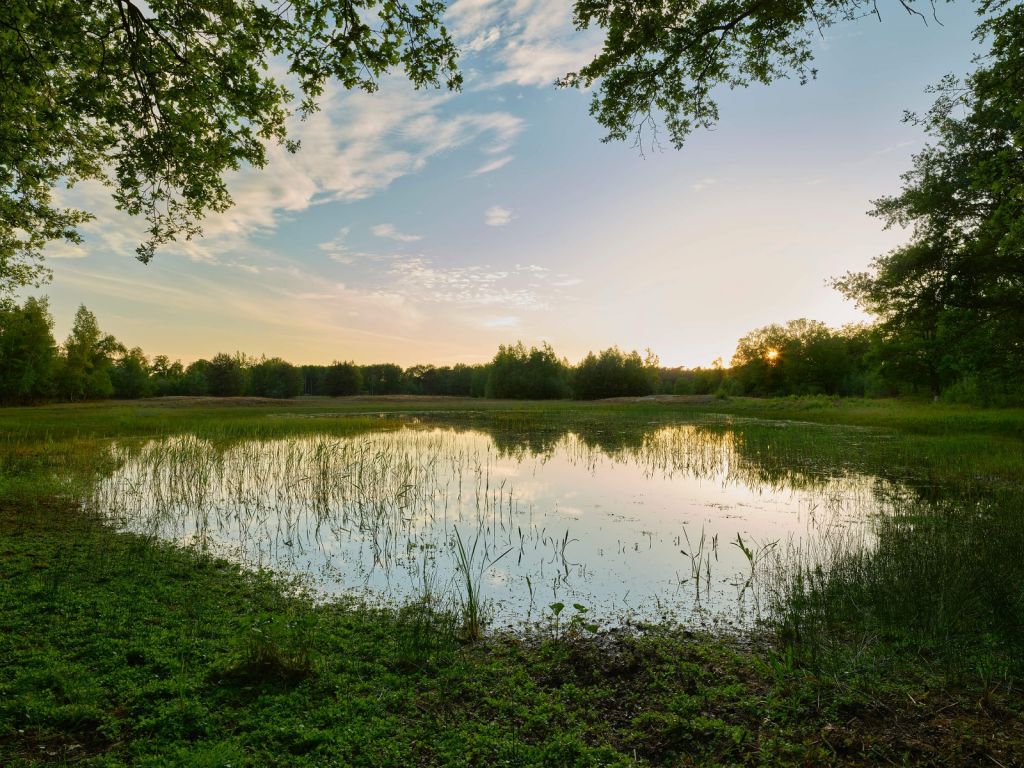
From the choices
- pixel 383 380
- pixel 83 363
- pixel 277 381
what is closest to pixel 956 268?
pixel 83 363

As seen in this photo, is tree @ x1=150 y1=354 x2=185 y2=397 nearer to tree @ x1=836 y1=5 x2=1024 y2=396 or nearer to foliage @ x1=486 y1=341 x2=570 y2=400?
foliage @ x1=486 y1=341 x2=570 y2=400

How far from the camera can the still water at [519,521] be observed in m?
6.49

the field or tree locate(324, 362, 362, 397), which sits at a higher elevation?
tree locate(324, 362, 362, 397)

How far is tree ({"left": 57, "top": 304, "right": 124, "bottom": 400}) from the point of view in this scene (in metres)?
66.9

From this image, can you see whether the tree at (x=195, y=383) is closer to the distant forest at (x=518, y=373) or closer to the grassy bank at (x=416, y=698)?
the distant forest at (x=518, y=373)

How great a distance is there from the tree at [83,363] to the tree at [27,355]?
553cm

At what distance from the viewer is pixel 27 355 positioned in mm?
57281

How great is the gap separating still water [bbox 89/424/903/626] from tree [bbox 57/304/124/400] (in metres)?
66.1

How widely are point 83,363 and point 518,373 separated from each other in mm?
63326

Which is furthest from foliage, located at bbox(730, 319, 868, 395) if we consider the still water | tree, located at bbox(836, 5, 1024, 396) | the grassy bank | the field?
the grassy bank

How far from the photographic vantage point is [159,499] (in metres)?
11.0

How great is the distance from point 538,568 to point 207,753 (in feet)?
15.7

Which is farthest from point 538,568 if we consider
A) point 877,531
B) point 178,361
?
point 178,361

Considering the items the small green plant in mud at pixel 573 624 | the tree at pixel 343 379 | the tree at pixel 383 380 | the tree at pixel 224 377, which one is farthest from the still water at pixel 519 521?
the tree at pixel 383 380
